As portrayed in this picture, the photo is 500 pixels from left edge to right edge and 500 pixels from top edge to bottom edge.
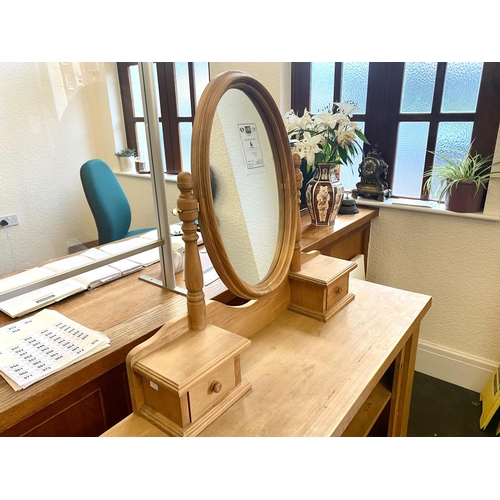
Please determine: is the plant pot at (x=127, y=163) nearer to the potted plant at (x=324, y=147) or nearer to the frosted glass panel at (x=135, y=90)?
the frosted glass panel at (x=135, y=90)

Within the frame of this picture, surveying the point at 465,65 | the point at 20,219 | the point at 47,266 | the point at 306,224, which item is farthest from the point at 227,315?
the point at 465,65

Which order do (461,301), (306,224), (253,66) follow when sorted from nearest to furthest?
(306,224), (461,301), (253,66)

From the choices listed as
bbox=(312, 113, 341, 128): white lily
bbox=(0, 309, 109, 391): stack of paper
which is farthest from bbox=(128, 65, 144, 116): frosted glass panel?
bbox=(312, 113, 341, 128): white lily

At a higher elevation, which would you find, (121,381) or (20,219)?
(20,219)

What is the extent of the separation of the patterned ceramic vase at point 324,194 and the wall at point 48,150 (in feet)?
2.61

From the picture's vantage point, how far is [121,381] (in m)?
0.85

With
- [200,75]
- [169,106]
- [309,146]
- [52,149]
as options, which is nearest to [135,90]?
[52,149]

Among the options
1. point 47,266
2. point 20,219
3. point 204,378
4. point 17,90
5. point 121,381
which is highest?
point 17,90

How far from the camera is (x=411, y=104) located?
179cm

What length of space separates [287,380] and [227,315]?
7.6 inches

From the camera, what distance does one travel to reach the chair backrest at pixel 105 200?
0.99 m

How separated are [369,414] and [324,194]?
33.8 inches

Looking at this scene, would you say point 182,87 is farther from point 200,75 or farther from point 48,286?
point 48,286
